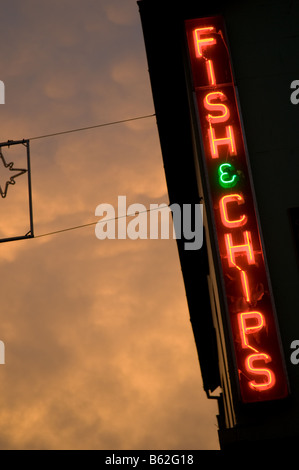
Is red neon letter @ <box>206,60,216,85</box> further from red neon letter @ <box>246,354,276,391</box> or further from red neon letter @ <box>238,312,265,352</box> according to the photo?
red neon letter @ <box>246,354,276,391</box>

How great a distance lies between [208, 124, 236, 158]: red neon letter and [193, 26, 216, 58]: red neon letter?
1.97m

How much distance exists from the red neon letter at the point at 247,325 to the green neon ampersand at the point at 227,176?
2.58 m

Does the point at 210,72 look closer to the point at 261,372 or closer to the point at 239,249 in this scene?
the point at 239,249

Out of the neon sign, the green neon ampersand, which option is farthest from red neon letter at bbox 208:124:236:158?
the green neon ampersand

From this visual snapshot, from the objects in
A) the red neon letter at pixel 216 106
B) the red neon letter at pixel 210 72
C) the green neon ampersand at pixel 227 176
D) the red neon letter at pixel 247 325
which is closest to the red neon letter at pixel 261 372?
the red neon letter at pixel 247 325

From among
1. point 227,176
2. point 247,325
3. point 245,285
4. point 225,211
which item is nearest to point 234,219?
point 225,211

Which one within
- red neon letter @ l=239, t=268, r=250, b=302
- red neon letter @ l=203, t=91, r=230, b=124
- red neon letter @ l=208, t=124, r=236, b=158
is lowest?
red neon letter @ l=239, t=268, r=250, b=302

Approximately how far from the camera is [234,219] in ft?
36.8

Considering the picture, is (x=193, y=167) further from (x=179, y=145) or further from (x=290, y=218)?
(x=290, y=218)

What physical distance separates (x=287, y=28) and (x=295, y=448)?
887 cm

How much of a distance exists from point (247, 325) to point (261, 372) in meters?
0.86

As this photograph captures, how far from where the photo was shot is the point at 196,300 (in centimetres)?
2044

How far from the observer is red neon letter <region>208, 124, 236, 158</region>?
11703 millimetres

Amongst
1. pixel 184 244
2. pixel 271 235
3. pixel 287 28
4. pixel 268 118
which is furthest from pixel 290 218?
pixel 184 244
